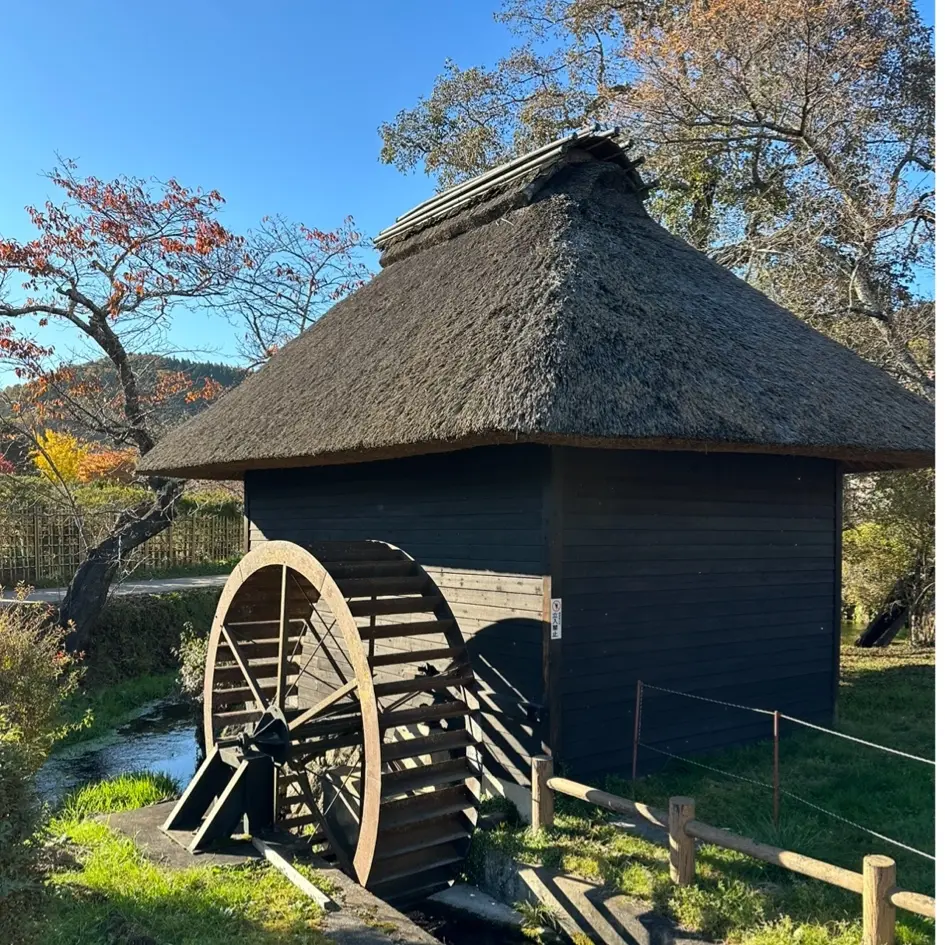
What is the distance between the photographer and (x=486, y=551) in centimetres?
604

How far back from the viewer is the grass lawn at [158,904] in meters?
3.66

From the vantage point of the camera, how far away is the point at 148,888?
4.40 metres

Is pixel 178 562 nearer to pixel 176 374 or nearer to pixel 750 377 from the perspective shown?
pixel 176 374

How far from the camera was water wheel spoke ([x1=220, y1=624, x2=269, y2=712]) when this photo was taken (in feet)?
20.7

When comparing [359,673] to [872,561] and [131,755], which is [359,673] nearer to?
[131,755]

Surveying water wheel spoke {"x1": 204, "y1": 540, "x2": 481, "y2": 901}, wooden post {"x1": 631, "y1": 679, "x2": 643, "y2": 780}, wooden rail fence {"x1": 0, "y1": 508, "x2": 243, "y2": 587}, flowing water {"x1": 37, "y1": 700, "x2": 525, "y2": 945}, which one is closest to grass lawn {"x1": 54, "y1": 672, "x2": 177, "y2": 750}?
flowing water {"x1": 37, "y1": 700, "x2": 525, "y2": 945}

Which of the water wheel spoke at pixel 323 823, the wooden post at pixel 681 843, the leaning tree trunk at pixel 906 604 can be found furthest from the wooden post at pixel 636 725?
the leaning tree trunk at pixel 906 604

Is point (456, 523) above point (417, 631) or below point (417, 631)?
above

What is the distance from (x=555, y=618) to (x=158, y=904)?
2762 mm

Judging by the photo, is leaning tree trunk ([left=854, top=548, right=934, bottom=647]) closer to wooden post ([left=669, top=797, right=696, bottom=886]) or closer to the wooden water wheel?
the wooden water wheel

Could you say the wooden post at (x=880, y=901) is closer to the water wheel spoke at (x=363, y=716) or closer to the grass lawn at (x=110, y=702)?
the water wheel spoke at (x=363, y=716)

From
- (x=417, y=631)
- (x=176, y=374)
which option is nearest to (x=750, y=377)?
(x=417, y=631)

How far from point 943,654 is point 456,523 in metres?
4.74

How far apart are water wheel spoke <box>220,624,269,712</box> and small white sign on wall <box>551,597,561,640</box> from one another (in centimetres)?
226
